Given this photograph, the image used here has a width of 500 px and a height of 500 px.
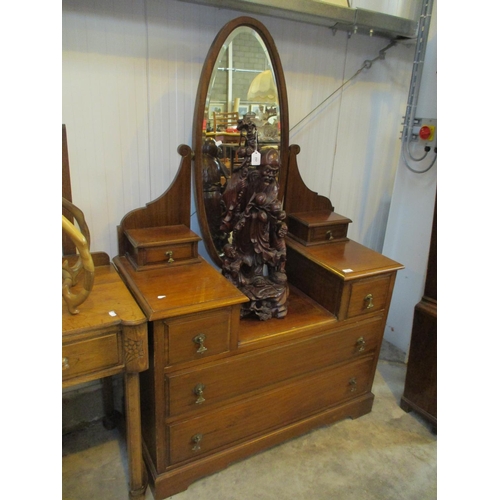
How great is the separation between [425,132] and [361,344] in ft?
3.67

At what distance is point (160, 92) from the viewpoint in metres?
1.61

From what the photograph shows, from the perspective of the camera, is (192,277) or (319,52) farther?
(319,52)

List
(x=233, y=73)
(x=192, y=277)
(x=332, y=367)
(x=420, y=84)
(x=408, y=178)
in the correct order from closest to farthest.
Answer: (x=192, y=277), (x=233, y=73), (x=332, y=367), (x=420, y=84), (x=408, y=178)

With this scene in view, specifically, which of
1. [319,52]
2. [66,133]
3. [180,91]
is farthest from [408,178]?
[66,133]

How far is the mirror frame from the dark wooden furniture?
741mm

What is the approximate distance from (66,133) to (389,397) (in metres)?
1.93

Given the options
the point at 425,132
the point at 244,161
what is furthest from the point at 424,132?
the point at 244,161

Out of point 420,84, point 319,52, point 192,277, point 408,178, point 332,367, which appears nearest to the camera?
point 192,277

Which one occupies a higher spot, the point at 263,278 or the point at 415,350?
the point at 263,278

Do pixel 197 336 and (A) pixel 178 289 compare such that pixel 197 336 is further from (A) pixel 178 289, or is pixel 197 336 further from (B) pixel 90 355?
(B) pixel 90 355

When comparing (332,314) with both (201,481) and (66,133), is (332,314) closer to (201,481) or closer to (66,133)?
(201,481)

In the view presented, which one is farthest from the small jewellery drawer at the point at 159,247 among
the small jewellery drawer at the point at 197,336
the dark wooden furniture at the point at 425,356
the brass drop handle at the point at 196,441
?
the dark wooden furniture at the point at 425,356

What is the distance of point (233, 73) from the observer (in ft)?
5.33

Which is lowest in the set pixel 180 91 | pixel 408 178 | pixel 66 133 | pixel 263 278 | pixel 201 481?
pixel 201 481
